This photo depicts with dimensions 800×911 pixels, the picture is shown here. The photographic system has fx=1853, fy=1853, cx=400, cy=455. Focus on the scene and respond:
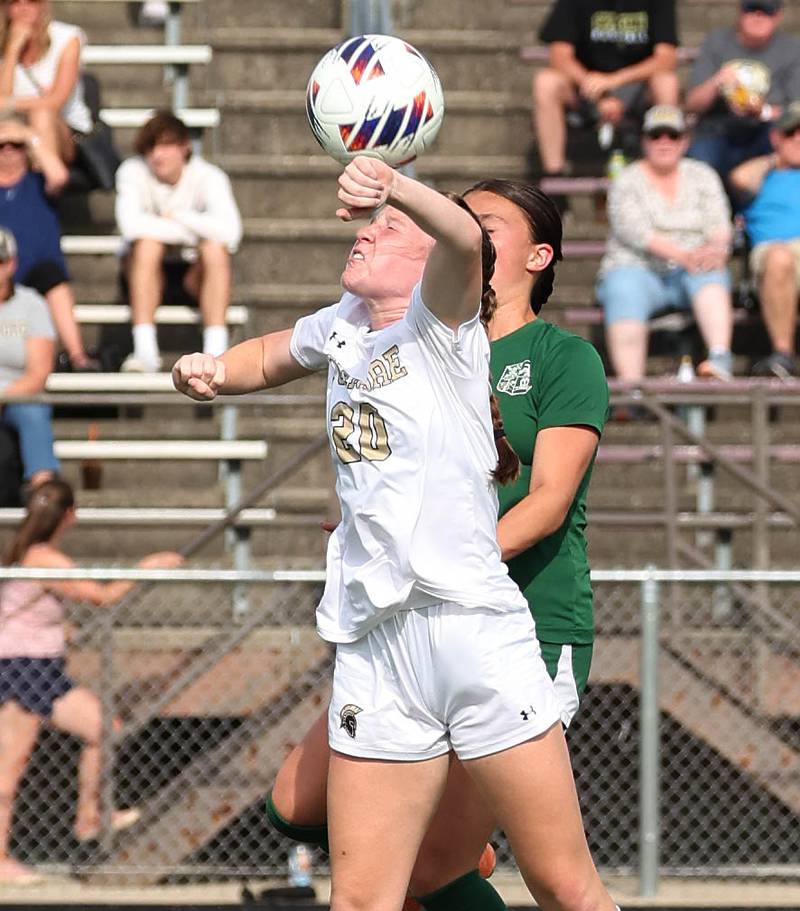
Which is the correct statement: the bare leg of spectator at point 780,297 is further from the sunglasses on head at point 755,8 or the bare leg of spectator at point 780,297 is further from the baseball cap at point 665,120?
the sunglasses on head at point 755,8

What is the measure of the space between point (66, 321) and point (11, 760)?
2.39 meters

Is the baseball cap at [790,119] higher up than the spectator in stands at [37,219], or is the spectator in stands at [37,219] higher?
the baseball cap at [790,119]

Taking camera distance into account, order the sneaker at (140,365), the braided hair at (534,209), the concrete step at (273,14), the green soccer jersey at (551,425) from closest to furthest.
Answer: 1. the green soccer jersey at (551,425)
2. the braided hair at (534,209)
3. the sneaker at (140,365)
4. the concrete step at (273,14)

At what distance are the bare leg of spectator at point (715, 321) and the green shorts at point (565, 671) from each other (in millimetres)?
4615

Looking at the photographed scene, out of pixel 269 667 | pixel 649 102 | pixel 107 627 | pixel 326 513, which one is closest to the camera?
pixel 107 627

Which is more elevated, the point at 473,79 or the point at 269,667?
the point at 473,79

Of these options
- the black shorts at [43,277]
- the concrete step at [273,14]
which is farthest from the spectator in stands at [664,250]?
the black shorts at [43,277]

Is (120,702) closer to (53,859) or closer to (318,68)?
(53,859)

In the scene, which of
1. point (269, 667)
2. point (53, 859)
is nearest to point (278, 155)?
point (269, 667)

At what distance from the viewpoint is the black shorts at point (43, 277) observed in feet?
29.4

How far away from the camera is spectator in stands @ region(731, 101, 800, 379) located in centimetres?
895

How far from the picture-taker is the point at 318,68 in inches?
164

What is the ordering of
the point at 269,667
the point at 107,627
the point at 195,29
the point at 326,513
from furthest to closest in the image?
the point at 195,29, the point at 326,513, the point at 269,667, the point at 107,627

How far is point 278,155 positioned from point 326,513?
8.48ft
